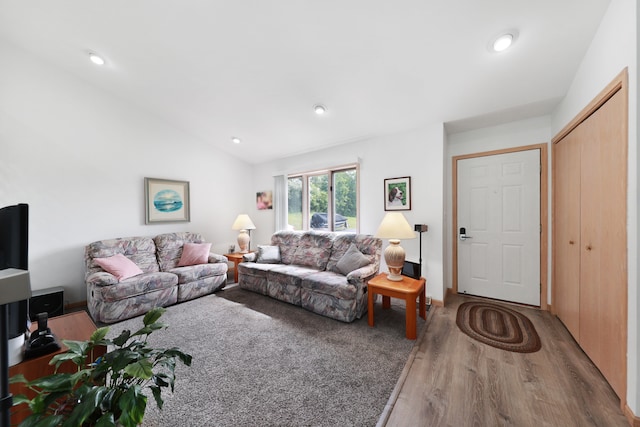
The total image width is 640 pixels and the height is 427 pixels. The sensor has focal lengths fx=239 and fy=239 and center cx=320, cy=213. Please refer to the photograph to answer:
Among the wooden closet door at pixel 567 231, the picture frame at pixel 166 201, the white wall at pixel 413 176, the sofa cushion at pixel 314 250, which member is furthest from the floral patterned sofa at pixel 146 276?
the wooden closet door at pixel 567 231

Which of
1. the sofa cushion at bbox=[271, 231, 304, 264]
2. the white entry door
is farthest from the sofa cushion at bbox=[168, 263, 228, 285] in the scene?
the white entry door

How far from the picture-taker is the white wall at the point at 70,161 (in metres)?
2.93

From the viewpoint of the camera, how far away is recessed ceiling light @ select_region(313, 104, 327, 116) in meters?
3.17

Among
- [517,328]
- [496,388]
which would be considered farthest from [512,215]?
[496,388]

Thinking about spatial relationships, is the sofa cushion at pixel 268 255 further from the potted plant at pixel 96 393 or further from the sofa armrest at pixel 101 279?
the potted plant at pixel 96 393

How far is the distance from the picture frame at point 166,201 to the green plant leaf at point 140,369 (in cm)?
397

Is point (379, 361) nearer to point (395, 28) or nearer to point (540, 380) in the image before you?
point (540, 380)

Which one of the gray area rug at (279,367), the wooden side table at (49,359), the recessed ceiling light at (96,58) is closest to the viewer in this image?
the wooden side table at (49,359)

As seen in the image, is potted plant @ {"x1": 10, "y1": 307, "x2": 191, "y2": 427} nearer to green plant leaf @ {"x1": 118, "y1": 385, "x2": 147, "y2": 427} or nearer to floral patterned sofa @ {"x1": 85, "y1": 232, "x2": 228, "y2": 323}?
green plant leaf @ {"x1": 118, "y1": 385, "x2": 147, "y2": 427}

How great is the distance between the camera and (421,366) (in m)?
1.96

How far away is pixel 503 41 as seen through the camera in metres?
2.01

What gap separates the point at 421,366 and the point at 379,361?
1.10ft

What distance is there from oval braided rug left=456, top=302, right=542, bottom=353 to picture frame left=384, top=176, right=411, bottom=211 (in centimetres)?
150

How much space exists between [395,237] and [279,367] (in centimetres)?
166
